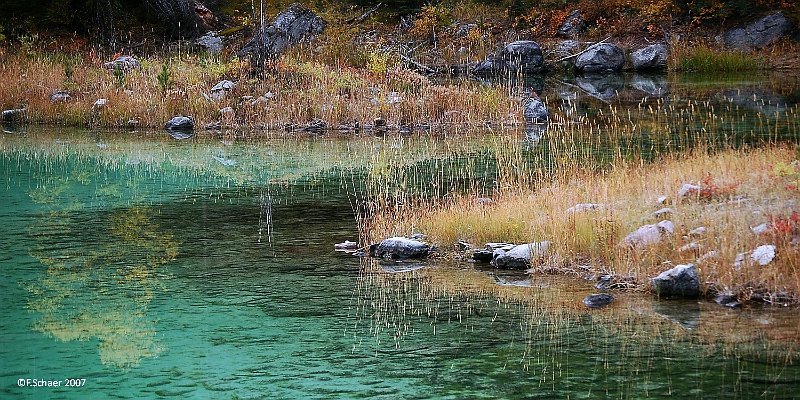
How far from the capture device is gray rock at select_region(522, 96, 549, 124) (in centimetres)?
1944

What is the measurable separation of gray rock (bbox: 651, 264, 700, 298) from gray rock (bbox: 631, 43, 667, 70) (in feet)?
85.0

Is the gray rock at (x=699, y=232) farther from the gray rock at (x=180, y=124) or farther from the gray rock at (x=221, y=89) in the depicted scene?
the gray rock at (x=221, y=89)

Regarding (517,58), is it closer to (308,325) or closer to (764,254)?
(764,254)

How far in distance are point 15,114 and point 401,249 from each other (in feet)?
50.6

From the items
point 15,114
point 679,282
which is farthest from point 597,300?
point 15,114

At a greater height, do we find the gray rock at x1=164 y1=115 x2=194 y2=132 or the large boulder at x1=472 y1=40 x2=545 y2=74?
the large boulder at x1=472 y1=40 x2=545 y2=74

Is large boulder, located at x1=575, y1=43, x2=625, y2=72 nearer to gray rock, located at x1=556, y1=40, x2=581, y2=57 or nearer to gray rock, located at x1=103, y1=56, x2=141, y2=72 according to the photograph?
gray rock, located at x1=556, y1=40, x2=581, y2=57

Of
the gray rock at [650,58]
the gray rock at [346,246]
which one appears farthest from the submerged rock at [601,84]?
the gray rock at [346,246]

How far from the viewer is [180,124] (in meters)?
19.8

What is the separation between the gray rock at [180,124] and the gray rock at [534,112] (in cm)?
675

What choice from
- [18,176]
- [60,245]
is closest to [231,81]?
[18,176]

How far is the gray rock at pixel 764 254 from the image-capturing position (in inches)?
256

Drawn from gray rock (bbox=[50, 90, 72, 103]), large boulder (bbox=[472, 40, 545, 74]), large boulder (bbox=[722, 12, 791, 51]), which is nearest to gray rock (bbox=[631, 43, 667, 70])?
large boulder (bbox=[722, 12, 791, 51])

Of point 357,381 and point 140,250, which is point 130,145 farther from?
point 357,381
